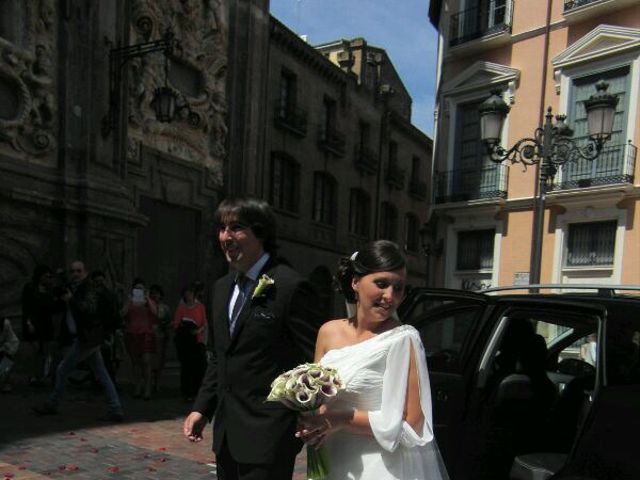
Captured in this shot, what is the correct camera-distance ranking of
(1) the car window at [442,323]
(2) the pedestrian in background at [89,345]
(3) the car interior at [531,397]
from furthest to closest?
1. (2) the pedestrian in background at [89,345]
2. (1) the car window at [442,323]
3. (3) the car interior at [531,397]

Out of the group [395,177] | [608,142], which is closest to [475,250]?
[608,142]

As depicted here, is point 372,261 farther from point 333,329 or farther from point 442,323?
point 442,323

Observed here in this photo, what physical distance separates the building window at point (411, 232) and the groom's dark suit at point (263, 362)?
99.9ft

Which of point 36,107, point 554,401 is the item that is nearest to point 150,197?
point 36,107

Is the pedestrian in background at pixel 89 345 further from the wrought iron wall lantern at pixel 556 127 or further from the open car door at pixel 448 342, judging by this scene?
the wrought iron wall lantern at pixel 556 127

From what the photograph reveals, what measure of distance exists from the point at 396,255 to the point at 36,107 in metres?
11.4

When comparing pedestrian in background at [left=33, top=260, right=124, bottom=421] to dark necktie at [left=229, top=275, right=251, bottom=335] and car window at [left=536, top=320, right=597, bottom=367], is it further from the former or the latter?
car window at [left=536, top=320, right=597, bottom=367]

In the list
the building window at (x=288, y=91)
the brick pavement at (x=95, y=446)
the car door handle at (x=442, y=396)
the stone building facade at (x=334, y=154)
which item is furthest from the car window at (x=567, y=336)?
the building window at (x=288, y=91)

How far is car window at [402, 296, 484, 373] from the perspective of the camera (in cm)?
413

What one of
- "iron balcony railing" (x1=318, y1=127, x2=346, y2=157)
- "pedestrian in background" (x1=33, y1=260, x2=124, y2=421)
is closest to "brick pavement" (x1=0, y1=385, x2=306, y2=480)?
"pedestrian in background" (x1=33, y1=260, x2=124, y2=421)

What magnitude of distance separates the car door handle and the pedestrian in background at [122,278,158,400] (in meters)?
6.67

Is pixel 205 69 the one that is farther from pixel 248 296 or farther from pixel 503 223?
pixel 248 296

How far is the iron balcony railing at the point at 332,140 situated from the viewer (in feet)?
80.7

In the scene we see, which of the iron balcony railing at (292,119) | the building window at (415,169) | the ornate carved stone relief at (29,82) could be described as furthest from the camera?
the building window at (415,169)
